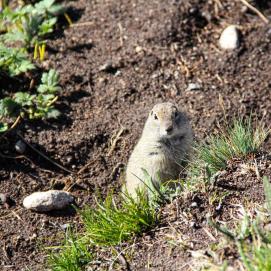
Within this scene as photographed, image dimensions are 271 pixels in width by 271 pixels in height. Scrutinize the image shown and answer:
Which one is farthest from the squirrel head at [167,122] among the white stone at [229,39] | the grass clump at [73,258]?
the white stone at [229,39]

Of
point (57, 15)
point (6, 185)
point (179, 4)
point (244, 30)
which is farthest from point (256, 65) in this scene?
point (6, 185)

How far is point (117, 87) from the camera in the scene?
680 centimetres

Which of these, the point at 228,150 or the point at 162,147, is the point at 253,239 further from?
the point at 162,147

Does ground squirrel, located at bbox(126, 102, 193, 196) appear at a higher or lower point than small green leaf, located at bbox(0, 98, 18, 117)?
lower

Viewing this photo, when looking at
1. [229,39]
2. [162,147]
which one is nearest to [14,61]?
[162,147]

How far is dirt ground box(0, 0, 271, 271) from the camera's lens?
6086 millimetres

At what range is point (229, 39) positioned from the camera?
719 centimetres

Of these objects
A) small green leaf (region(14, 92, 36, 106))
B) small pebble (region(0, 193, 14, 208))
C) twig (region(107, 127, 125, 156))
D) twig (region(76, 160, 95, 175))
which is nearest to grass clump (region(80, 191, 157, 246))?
small pebble (region(0, 193, 14, 208))

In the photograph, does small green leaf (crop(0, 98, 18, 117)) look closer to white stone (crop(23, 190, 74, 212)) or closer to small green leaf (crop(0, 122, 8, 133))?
small green leaf (crop(0, 122, 8, 133))

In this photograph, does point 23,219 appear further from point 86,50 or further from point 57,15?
point 57,15

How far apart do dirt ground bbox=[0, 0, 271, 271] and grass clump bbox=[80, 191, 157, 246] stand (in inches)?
29.5

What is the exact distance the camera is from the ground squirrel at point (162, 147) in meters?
5.71

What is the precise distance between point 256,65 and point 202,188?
8.71 feet

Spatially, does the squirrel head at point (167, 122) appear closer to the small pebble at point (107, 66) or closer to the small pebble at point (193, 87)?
the small pebble at point (193, 87)
